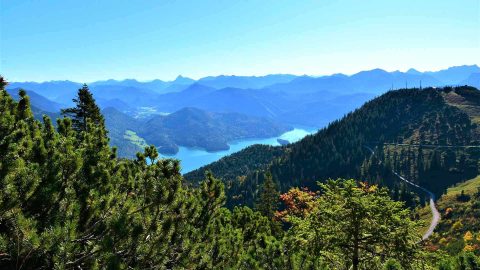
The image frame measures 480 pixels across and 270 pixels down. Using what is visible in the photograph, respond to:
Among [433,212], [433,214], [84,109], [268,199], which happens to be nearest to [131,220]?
[84,109]

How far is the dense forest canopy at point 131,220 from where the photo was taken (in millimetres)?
8586

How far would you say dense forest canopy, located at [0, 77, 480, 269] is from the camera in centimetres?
859

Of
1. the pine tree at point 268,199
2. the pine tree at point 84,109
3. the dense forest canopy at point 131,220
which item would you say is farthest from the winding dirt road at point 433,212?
the dense forest canopy at point 131,220

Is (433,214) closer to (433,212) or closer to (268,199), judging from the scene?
(433,212)

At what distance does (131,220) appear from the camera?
10.3 metres

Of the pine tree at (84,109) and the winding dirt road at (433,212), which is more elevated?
the pine tree at (84,109)

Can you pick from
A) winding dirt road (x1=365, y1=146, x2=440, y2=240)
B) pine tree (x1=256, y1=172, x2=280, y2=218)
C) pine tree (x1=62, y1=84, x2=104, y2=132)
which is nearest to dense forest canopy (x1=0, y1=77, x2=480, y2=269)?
pine tree (x1=62, y1=84, x2=104, y2=132)

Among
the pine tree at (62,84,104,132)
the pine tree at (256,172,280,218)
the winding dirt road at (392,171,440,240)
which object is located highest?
the pine tree at (62,84,104,132)

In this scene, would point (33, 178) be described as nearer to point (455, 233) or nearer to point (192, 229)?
point (192, 229)

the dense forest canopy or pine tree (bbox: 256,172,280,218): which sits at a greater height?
the dense forest canopy

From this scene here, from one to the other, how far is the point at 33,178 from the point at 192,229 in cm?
579

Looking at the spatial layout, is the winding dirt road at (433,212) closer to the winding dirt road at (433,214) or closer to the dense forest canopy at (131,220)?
the winding dirt road at (433,214)

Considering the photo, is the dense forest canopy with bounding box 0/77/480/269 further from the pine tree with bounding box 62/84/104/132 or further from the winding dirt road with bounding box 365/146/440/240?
the winding dirt road with bounding box 365/146/440/240

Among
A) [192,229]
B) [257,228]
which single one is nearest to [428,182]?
[257,228]
